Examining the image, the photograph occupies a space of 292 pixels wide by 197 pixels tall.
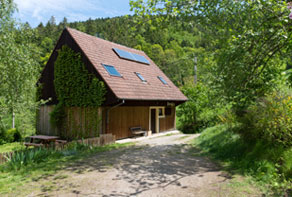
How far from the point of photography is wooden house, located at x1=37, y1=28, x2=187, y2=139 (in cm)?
1379

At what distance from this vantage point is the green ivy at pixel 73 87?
13.8 m

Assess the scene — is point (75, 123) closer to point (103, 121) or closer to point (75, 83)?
point (103, 121)

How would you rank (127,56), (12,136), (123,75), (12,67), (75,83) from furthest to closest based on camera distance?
(127,56), (12,136), (123,75), (75,83), (12,67)

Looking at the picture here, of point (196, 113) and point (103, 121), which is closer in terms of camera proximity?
point (103, 121)

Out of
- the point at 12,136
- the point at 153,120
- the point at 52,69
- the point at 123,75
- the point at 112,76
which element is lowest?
the point at 12,136

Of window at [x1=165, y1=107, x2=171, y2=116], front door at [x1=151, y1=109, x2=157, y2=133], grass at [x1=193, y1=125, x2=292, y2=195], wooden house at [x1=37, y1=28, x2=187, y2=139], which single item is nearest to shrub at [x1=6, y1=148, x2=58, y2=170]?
wooden house at [x1=37, y1=28, x2=187, y2=139]

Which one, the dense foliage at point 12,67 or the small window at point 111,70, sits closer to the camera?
the dense foliage at point 12,67

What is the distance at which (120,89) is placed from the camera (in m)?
13.6

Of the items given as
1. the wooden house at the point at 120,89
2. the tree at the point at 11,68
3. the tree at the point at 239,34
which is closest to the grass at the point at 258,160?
the tree at the point at 239,34

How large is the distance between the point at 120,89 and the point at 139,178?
7.91m

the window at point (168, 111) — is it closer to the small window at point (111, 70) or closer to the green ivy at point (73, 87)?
the small window at point (111, 70)

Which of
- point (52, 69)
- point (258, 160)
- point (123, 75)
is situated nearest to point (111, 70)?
point (123, 75)

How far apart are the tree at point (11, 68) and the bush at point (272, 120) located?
957cm

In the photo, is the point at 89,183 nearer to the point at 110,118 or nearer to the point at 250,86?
the point at 250,86
